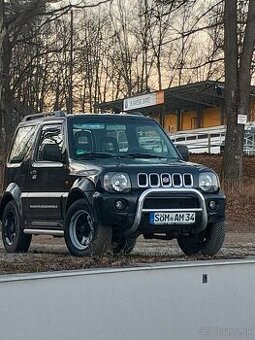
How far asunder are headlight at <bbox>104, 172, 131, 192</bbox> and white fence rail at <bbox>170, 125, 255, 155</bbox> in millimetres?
30105

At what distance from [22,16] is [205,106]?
2796cm

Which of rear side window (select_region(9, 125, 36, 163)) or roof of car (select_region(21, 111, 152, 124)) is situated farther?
rear side window (select_region(9, 125, 36, 163))

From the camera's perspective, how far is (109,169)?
28.1 feet

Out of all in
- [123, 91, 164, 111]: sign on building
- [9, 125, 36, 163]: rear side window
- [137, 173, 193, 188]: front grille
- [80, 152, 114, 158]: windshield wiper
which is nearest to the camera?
[137, 173, 193, 188]: front grille

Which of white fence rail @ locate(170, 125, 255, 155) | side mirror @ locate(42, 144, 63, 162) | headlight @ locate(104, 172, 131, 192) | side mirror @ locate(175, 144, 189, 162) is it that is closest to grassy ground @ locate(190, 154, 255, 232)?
side mirror @ locate(175, 144, 189, 162)

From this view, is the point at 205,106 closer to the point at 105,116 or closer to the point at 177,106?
the point at 177,106

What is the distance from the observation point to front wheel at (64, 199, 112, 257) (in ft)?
28.1

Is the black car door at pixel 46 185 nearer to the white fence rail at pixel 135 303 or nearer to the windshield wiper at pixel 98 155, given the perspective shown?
the windshield wiper at pixel 98 155

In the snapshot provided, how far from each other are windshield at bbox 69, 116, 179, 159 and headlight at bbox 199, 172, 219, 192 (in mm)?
897

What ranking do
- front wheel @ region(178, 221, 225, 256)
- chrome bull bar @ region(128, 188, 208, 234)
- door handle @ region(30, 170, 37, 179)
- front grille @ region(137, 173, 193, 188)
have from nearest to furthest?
chrome bull bar @ region(128, 188, 208, 234)
front grille @ region(137, 173, 193, 188)
front wheel @ region(178, 221, 225, 256)
door handle @ region(30, 170, 37, 179)

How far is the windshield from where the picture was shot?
948 cm

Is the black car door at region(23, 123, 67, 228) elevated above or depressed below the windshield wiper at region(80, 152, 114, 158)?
below

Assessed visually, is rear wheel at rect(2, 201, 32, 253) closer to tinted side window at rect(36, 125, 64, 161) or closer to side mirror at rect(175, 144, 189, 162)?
tinted side window at rect(36, 125, 64, 161)

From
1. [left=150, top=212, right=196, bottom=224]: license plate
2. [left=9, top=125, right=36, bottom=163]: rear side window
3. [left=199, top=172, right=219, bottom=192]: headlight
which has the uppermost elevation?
[left=9, top=125, right=36, bottom=163]: rear side window
